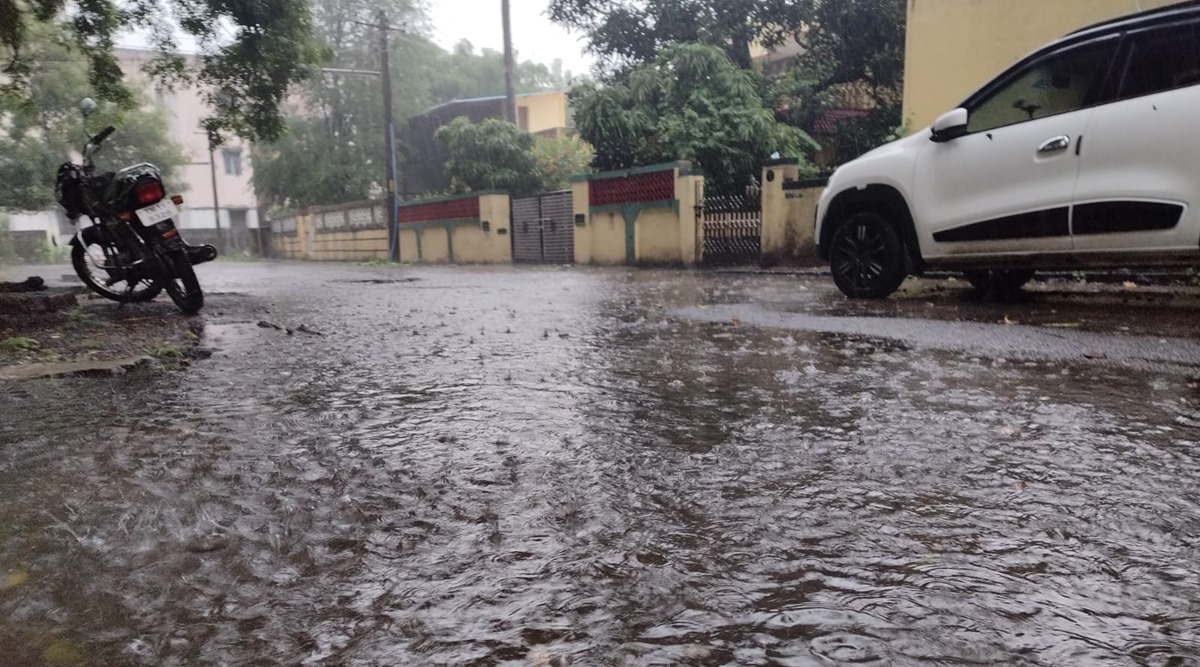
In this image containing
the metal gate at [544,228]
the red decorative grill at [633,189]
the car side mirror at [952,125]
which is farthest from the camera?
the metal gate at [544,228]

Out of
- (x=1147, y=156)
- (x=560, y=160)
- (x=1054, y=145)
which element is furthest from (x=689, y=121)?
(x=1147, y=156)

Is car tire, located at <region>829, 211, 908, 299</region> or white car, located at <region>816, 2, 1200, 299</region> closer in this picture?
white car, located at <region>816, 2, 1200, 299</region>

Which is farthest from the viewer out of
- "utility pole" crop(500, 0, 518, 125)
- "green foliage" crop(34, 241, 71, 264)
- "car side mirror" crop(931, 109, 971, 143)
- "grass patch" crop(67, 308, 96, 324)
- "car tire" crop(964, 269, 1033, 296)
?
"green foliage" crop(34, 241, 71, 264)

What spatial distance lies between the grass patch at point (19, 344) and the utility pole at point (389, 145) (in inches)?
856

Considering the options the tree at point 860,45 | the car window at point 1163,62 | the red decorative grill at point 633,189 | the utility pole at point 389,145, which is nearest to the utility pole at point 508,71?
the utility pole at point 389,145

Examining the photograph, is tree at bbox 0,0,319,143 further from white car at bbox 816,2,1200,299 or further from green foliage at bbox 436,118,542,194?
green foliage at bbox 436,118,542,194

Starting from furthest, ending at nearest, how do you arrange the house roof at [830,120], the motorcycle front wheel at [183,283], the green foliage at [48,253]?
the green foliage at [48,253] → the house roof at [830,120] → the motorcycle front wheel at [183,283]

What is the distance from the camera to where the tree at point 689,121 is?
16828 millimetres

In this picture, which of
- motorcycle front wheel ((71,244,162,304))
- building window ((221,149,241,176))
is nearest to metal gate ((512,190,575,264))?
motorcycle front wheel ((71,244,162,304))

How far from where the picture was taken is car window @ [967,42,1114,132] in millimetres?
5422

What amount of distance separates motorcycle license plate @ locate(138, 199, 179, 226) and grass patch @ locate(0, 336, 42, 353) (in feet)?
6.77

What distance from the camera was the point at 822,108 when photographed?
2009cm

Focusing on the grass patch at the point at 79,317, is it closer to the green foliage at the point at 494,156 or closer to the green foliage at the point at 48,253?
the green foliage at the point at 494,156

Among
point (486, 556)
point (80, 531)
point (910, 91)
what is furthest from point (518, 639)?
point (910, 91)
